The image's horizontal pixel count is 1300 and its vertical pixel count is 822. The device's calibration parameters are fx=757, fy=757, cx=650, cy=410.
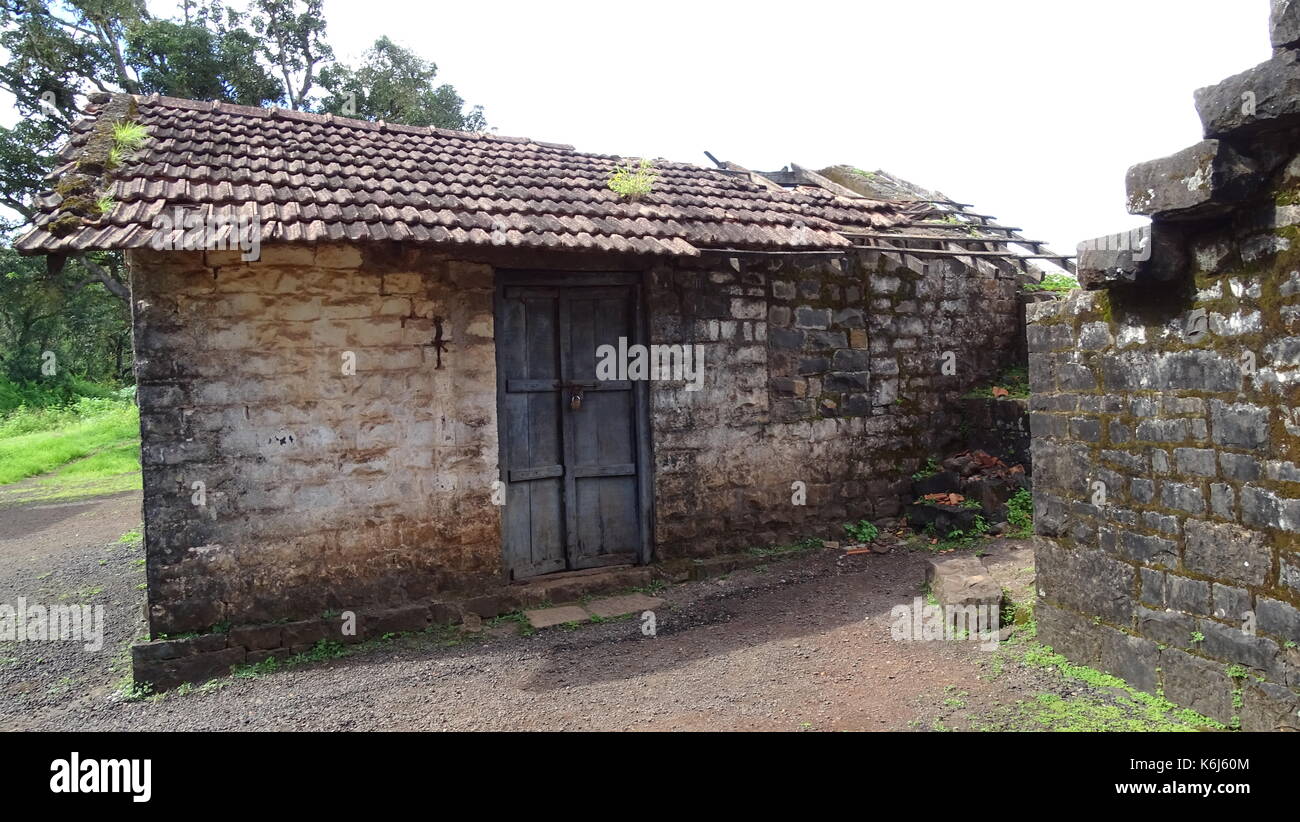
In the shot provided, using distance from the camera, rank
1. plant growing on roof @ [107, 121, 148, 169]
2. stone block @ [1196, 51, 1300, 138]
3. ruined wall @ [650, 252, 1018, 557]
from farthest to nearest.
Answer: ruined wall @ [650, 252, 1018, 557] < plant growing on roof @ [107, 121, 148, 169] < stone block @ [1196, 51, 1300, 138]

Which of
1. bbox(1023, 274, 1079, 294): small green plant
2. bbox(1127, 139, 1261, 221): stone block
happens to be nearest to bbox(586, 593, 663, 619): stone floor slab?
bbox(1127, 139, 1261, 221): stone block

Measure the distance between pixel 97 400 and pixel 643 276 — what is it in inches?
842

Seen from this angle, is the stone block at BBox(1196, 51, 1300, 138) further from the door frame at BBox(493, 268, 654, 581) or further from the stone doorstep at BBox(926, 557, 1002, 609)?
the door frame at BBox(493, 268, 654, 581)

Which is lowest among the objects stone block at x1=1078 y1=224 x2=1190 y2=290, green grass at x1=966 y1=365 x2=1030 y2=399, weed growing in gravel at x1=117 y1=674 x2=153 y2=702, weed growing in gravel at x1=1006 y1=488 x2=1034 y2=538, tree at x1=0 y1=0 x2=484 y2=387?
weed growing in gravel at x1=117 y1=674 x2=153 y2=702

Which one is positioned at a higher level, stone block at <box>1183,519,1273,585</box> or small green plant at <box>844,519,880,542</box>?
stone block at <box>1183,519,1273,585</box>

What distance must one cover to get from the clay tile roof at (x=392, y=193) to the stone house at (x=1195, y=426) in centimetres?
305

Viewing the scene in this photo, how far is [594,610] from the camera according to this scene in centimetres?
588

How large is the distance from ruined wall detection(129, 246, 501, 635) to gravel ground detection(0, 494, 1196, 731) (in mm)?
583

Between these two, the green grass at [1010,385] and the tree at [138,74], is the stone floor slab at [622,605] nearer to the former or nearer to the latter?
the green grass at [1010,385]

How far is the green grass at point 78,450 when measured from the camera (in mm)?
13977

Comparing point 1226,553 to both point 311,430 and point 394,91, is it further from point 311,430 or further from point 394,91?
point 394,91

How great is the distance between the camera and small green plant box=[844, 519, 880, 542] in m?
7.27

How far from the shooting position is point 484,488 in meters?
5.89

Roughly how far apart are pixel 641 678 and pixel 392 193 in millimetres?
3931
